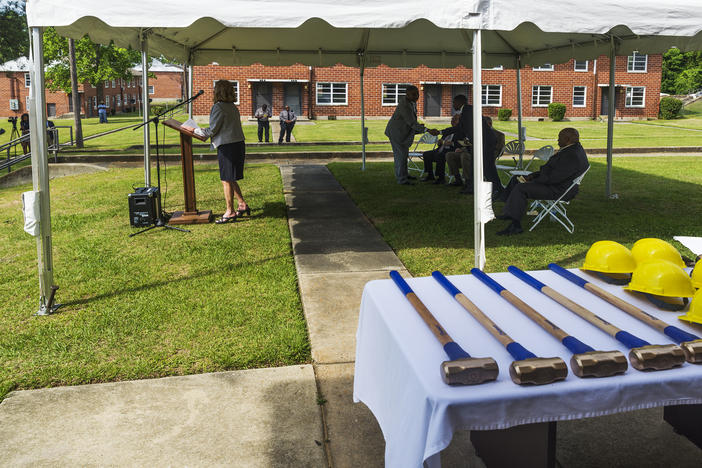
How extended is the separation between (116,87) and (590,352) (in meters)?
74.7

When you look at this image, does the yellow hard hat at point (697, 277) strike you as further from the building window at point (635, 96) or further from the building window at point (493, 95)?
the building window at point (635, 96)

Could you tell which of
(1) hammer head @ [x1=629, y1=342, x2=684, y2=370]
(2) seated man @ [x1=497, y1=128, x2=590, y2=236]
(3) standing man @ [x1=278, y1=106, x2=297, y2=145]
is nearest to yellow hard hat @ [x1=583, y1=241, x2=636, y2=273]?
(1) hammer head @ [x1=629, y1=342, x2=684, y2=370]

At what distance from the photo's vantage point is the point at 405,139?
12.0 m

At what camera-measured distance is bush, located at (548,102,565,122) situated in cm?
3894

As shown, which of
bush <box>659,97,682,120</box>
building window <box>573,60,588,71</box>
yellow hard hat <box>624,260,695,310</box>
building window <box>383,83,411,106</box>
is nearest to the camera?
yellow hard hat <box>624,260,695,310</box>

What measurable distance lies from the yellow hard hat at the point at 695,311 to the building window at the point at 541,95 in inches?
1603

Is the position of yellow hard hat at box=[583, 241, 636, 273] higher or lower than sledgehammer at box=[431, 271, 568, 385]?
higher

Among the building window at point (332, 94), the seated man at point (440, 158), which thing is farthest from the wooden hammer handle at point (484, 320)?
the building window at point (332, 94)

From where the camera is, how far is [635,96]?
41625mm

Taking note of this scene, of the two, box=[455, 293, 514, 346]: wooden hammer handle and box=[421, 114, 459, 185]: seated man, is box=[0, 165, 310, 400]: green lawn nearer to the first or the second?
box=[455, 293, 514, 346]: wooden hammer handle

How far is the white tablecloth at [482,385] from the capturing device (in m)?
1.85

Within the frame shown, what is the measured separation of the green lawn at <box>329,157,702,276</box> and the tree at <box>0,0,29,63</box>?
36148mm

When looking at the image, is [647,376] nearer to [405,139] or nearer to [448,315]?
[448,315]

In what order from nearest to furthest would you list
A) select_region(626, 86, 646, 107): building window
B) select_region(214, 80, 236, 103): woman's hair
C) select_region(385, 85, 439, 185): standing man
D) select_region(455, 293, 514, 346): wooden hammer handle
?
select_region(455, 293, 514, 346): wooden hammer handle
select_region(214, 80, 236, 103): woman's hair
select_region(385, 85, 439, 185): standing man
select_region(626, 86, 646, 107): building window
